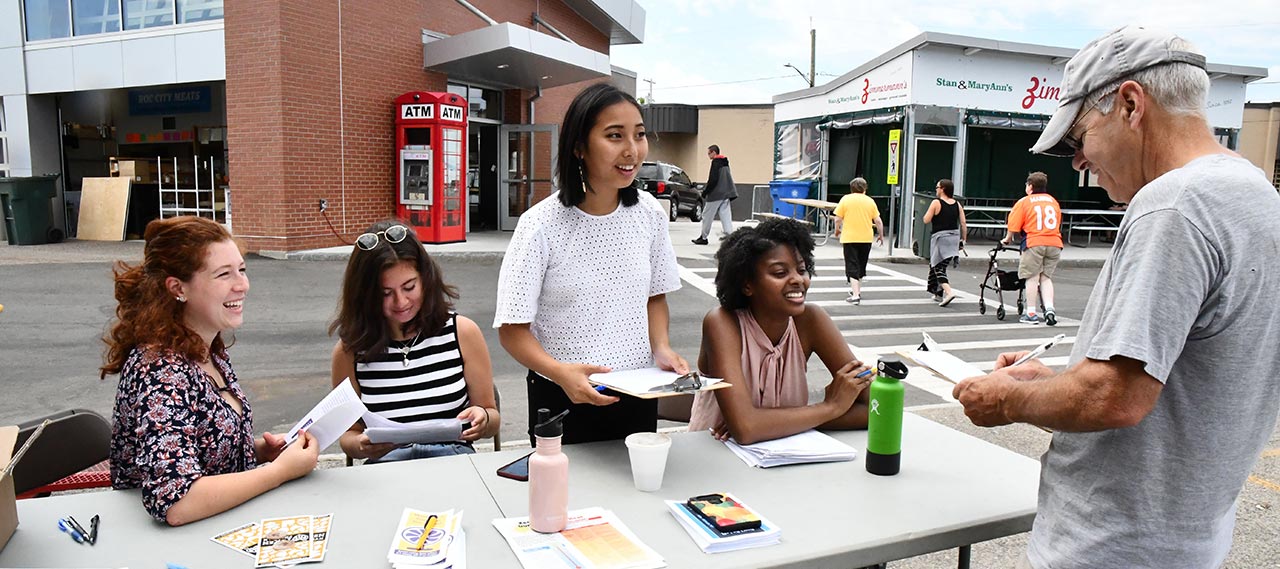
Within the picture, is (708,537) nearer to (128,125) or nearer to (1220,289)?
(1220,289)

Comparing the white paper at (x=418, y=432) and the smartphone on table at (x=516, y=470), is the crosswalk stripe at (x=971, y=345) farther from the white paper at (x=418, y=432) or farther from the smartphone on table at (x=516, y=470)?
the smartphone on table at (x=516, y=470)

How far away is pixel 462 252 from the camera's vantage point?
13.1 metres

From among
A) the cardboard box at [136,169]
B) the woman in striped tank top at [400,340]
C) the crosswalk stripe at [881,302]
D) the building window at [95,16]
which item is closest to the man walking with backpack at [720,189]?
the crosswalk stripe at [881,302]

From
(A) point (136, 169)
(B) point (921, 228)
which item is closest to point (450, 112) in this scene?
(A) point (136, 169)

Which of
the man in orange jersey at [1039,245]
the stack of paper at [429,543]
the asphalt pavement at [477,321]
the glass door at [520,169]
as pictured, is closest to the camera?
the stack of paper at [429,543]

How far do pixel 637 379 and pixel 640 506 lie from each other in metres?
0.36

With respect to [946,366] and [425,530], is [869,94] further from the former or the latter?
[425,530]

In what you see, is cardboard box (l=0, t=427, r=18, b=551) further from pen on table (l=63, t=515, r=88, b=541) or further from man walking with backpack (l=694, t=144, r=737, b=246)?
man walking with backpack (l=694, t=144, r=737, b=246)

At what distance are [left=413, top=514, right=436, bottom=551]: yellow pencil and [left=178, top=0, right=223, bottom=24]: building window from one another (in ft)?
45.3

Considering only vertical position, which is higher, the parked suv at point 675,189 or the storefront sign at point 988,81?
the storefront sign at point 988,81

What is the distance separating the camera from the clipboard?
2.15 metres

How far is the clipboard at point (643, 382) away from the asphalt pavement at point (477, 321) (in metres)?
1.65

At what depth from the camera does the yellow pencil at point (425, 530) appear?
1877 mm

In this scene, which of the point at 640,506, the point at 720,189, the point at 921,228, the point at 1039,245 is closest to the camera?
the point at 640,506
